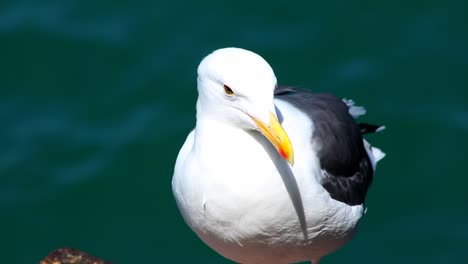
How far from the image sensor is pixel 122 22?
8656mm

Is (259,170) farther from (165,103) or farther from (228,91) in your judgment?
(165,103)

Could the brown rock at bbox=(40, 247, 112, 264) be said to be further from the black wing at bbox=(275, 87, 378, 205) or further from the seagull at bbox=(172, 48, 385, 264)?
the black wing at bbox=(275, 87, 378, 205)

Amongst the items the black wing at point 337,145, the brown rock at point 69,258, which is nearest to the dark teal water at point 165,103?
the black wing at point 337,145

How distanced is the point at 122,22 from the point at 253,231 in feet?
13.7

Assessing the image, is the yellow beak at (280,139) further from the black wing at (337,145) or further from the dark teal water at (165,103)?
the dark teal water at (165,103)

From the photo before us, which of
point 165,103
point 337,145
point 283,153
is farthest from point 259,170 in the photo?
point 165,103

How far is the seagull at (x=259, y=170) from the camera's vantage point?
434cm

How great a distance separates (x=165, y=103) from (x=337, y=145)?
3.06 metres

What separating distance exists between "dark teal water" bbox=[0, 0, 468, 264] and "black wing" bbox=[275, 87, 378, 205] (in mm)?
1743

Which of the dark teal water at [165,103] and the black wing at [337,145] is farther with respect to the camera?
the dark teal water at [165,103]

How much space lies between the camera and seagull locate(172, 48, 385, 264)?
4344 millimetres

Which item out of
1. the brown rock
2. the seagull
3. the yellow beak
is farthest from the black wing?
the brown rock

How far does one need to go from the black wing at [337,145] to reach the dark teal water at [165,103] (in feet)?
5.72

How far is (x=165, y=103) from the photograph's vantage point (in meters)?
8.24
